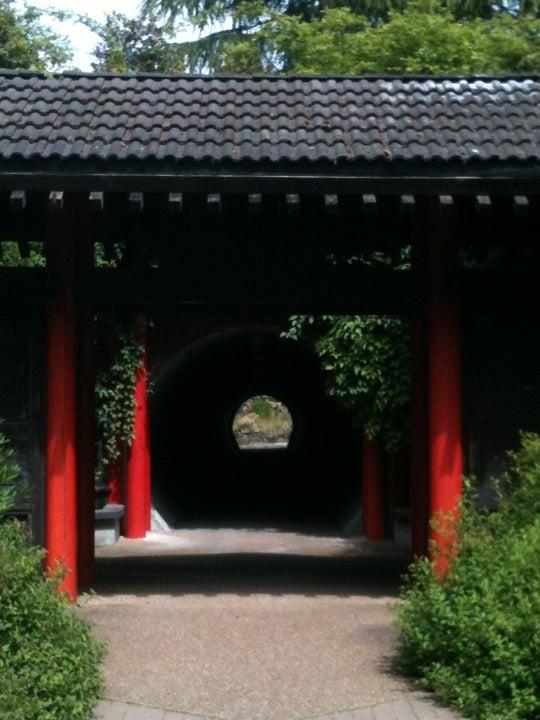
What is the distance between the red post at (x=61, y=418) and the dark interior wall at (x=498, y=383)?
3.13 metres

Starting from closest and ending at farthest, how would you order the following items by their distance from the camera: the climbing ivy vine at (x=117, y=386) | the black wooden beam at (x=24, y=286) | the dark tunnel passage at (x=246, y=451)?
the black wooden beam at (x=24, y=286), the climbing ivy vine at (x=117, y=386), the dark tunnel passage at (x=246, y=451)

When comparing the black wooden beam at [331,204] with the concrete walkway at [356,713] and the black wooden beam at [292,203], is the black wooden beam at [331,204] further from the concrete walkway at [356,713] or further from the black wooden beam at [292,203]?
the concrete walkway at [356,713]

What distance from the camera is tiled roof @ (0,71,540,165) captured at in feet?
30.2

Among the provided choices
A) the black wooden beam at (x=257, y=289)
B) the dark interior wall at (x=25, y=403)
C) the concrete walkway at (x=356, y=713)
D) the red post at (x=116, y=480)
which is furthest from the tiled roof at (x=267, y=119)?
the red post at (x=116, y=480)

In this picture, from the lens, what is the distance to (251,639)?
8516mm

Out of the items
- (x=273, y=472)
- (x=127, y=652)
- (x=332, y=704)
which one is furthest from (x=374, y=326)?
(x=273, y=472)

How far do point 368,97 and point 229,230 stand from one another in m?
1.58

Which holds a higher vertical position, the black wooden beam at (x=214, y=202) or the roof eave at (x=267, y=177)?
the roof eave at (x=267, y=177)

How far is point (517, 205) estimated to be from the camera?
9.16 meters

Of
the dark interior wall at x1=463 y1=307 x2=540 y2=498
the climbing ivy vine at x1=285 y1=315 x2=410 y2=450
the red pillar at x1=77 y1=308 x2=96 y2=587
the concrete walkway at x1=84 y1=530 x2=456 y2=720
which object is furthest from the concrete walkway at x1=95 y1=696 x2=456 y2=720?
the climbing ivy vine at x1=285 y1=315 x2=410 y2=450

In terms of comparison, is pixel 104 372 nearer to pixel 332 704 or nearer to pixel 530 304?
pixel 530 304

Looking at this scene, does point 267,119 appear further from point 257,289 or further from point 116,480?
point 116,480

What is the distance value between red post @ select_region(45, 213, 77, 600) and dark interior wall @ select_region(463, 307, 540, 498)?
123 inches

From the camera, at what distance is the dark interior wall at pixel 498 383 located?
10.1 m
